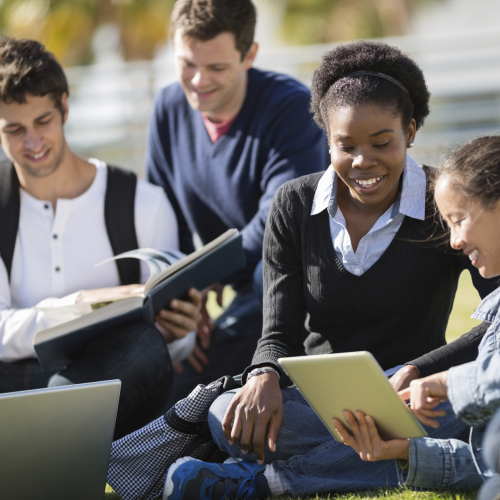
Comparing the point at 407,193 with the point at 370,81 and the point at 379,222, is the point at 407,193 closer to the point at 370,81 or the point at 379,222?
the point at 379,222

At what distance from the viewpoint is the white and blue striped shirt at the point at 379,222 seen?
8.89 ft

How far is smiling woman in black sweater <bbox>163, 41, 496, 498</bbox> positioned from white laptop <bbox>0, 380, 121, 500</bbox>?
16.5 inches

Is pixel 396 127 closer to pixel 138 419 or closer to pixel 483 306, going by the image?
pixel 483 306

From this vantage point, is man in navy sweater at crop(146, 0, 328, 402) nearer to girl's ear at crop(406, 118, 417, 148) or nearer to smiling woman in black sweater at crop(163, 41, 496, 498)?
smiling woman in black sweater at crop(163, 41, 496, 498)

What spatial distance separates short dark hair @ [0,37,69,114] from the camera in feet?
11.4

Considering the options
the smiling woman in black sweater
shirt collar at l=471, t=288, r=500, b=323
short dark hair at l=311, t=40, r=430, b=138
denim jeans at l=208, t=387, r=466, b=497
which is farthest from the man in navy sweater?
shirt collar at l=471, t=288, r=500, b=323

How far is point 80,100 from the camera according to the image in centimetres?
1326

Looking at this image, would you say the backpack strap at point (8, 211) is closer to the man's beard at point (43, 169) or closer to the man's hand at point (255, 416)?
the man's beard at point (43, 169)

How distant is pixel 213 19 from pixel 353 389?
7.59 ft

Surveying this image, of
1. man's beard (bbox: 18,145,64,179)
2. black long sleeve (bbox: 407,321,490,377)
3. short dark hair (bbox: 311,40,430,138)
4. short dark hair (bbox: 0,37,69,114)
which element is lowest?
black long sleeve (bbox: 407,321,490,377)

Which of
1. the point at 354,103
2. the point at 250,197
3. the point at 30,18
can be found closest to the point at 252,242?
the point at 250,197

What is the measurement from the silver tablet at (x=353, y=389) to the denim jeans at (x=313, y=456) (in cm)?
27

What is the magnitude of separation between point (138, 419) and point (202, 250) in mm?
760

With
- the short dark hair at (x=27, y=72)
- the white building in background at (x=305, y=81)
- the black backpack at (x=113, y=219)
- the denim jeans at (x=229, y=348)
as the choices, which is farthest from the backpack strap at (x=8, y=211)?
the white building in background at (x=305, y=81)
